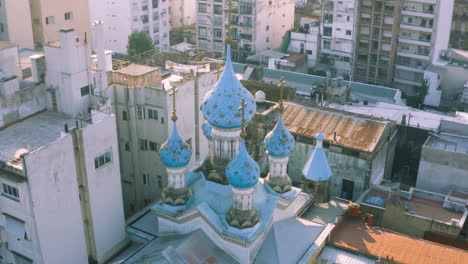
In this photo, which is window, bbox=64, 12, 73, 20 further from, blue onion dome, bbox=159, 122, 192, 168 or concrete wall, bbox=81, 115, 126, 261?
blue onion dome, bbox=159, 122, 192, 168

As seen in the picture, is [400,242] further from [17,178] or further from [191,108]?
[17,178]

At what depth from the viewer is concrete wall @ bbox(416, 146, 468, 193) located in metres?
48.8

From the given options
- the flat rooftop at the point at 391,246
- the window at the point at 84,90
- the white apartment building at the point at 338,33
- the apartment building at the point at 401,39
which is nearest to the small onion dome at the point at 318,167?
the flat rooftop at the point at 391,246

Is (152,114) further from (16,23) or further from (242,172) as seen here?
(16,23)

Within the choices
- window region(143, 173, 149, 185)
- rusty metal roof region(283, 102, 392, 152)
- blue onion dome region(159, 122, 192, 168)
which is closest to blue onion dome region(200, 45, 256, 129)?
blue onion dome region(159, 122, 192, 168)

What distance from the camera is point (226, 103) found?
33.2m

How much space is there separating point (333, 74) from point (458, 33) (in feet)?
79.5

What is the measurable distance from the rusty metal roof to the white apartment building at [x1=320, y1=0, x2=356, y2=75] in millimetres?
34716

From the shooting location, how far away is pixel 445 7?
266 feet

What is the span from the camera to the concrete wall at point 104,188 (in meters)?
35.0

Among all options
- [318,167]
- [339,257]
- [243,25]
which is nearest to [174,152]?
[339,257]

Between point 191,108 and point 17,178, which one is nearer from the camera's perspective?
point 17,178

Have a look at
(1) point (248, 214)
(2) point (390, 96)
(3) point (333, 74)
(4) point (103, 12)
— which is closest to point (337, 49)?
(3) point (333, 74)

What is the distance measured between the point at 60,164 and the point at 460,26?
3098 inches
